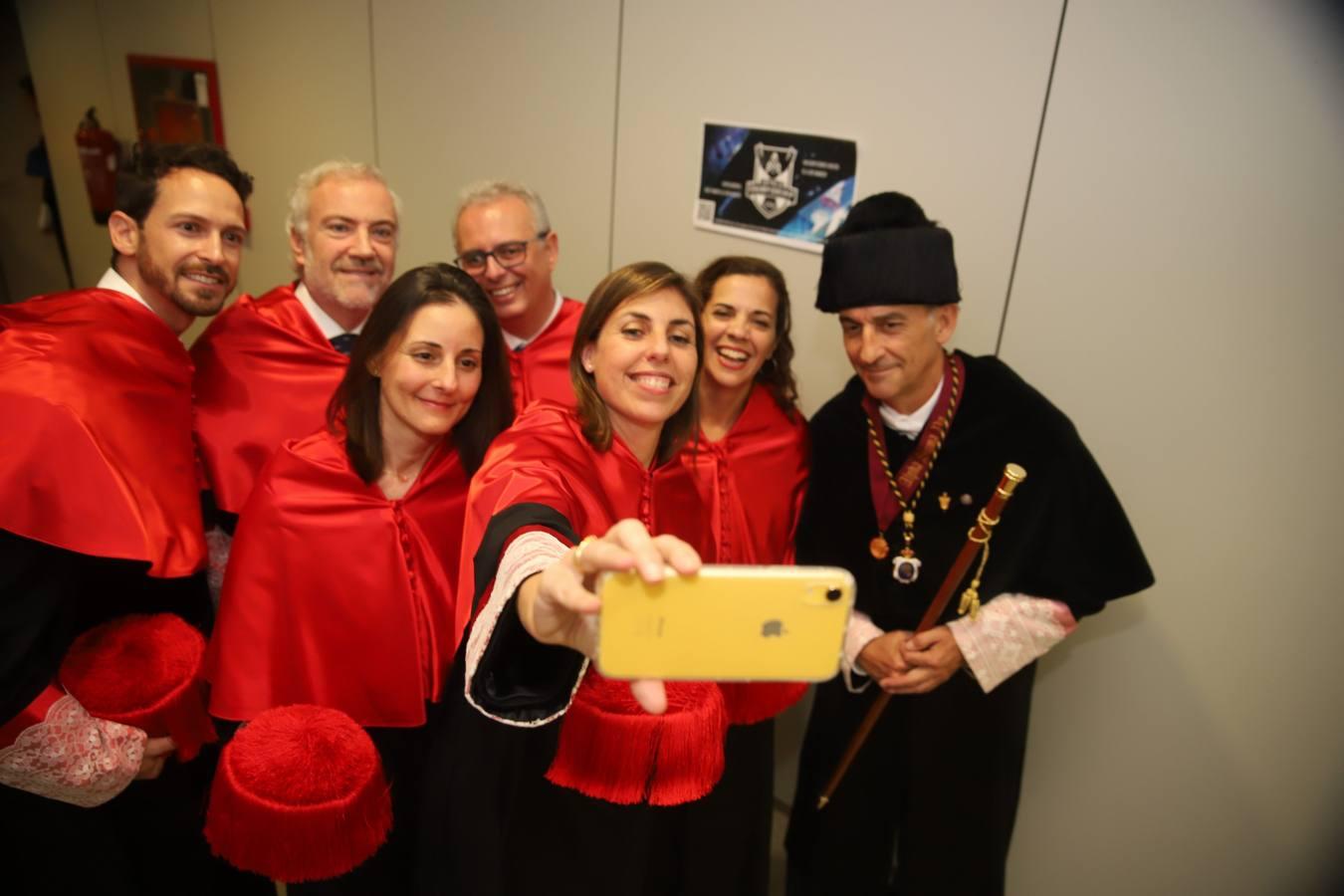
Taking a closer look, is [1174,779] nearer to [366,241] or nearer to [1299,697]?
[1299,697]

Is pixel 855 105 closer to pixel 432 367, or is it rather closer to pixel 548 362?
pixel 548 362

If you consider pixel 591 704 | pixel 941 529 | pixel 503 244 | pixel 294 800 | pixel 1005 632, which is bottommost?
pixel 294 800

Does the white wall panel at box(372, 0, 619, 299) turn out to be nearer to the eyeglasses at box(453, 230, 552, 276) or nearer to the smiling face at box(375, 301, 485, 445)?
the eyeglasses at box(453, 230, 552, 276)

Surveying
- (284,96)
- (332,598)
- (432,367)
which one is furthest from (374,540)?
(284,96)

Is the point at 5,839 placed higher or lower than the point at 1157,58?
lower

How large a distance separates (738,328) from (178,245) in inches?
58.8

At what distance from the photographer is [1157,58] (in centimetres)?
186

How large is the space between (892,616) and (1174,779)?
1.07m

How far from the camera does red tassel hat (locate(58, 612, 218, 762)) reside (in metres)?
1.59

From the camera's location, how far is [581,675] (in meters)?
1.19

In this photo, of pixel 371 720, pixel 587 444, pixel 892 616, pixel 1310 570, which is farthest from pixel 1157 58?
pixel 371 720

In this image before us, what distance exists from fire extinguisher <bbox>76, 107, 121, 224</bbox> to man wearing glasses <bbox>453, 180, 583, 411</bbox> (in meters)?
4.19

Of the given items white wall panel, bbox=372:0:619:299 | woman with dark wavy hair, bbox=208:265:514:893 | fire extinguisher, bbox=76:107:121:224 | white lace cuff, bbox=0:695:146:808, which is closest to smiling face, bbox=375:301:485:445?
woman with dark wavy hair, bbox=208:265:514:893

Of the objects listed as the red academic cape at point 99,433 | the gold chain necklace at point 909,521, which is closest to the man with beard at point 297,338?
the red academic cape at point 99,433
